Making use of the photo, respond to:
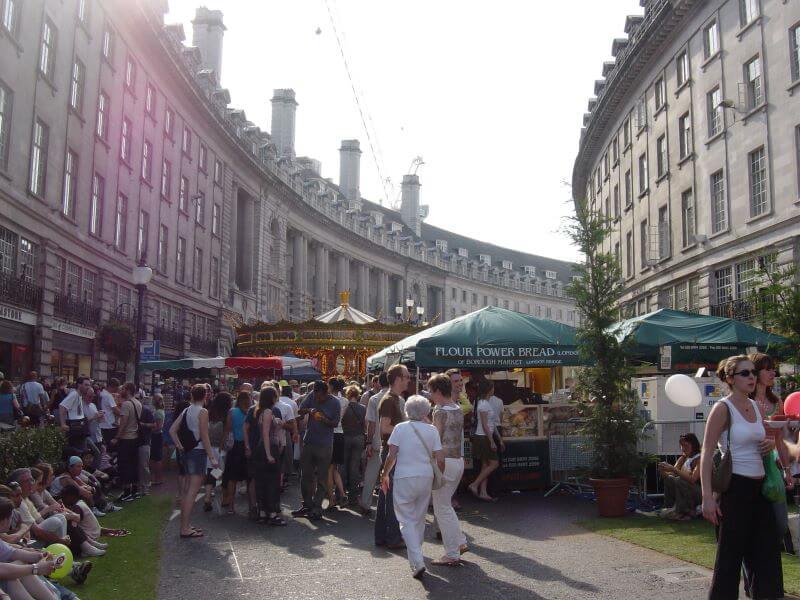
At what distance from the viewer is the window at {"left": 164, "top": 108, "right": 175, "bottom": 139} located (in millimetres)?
38062

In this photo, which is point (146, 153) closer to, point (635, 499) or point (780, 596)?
point (635, 499)

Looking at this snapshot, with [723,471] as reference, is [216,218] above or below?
above

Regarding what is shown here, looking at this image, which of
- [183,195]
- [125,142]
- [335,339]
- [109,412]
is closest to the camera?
[109,412]

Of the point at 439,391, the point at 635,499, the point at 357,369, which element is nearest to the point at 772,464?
the point at 439,391

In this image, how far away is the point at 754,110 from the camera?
993 inches

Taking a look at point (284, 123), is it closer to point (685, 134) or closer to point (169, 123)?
point (169, 123)

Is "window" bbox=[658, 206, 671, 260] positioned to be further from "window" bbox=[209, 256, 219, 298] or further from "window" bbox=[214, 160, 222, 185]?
"window" bbox=[214, 160, 222, 185]

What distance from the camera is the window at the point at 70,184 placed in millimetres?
26719

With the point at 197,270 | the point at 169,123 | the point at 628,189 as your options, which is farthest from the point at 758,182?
the point at 197,270

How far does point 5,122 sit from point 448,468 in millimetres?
19308

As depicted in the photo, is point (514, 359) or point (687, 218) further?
point (687, 218)

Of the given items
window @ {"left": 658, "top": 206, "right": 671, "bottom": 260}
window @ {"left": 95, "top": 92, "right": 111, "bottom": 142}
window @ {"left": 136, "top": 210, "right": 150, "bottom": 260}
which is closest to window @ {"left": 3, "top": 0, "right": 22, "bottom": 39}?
window @ {"left": 95, "top": 92, "right": 111, "bottom": 142}

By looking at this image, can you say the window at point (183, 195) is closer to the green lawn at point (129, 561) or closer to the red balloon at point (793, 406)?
the green lawn at point (129, 561)

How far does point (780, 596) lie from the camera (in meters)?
5.36
